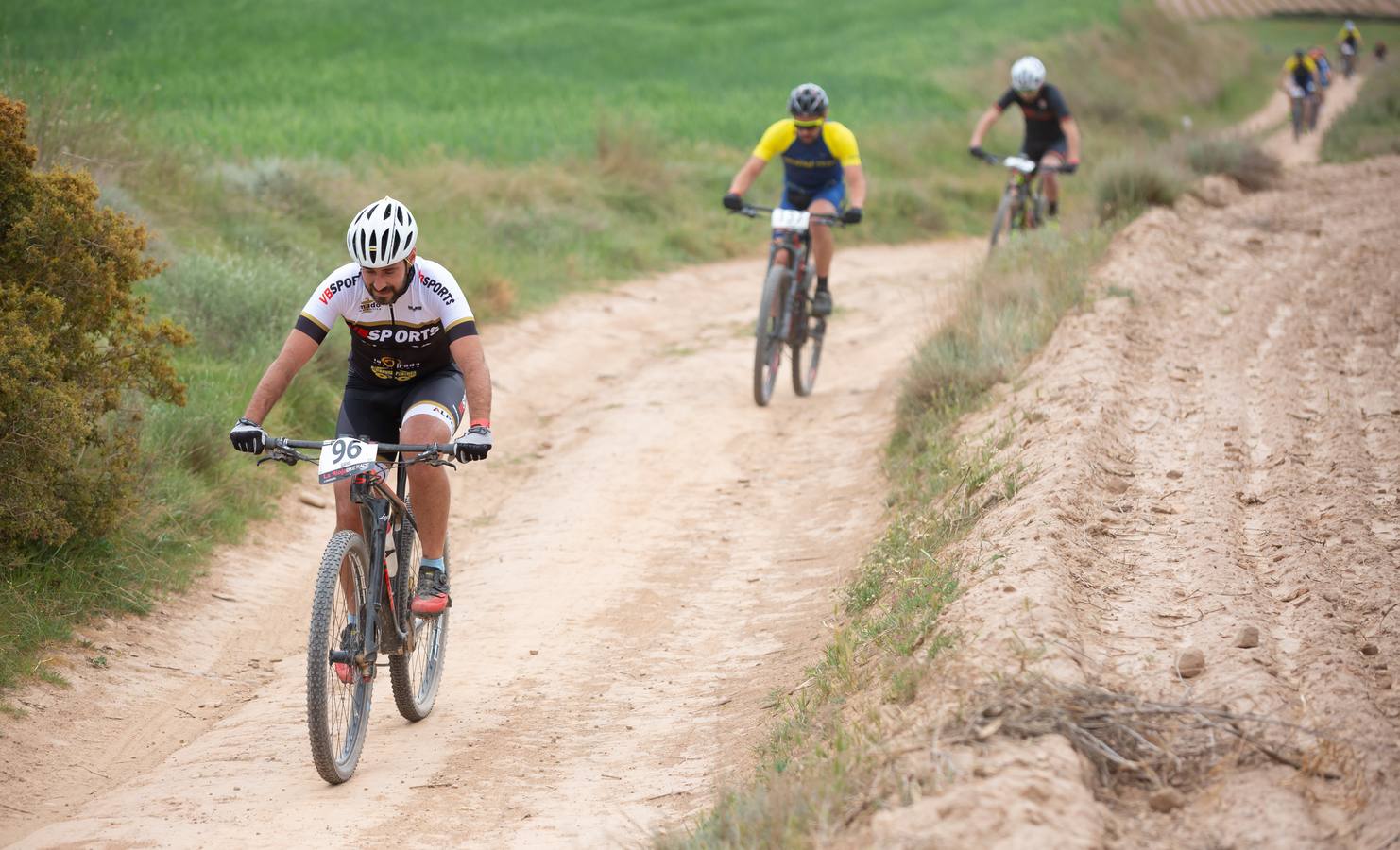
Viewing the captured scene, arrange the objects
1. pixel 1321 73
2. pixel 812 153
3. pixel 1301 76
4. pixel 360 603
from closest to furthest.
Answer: pixel 360 603 < pixel 812 153 < pixel 1301 76 < pixel 1321 73

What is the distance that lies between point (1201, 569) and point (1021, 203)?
9425 mm

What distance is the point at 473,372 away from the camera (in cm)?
549

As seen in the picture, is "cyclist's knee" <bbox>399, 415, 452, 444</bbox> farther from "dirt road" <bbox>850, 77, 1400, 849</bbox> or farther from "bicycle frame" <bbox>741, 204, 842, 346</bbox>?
"bicycle frame" <bbox>741, 204, 842, 346</bbox>

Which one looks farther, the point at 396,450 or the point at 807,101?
the point at 807,101

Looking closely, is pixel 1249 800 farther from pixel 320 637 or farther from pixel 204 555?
pixel 204 555

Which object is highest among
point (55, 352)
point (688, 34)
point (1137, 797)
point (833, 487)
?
point (688, 34)

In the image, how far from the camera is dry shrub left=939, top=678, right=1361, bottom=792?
3875mm

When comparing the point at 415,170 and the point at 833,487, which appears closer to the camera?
the point at 833,487

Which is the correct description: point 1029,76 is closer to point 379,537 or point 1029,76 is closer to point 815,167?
point 815,167

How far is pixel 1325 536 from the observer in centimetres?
577

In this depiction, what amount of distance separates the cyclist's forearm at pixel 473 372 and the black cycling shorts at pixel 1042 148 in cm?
1031

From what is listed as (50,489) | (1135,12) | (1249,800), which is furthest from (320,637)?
(1135,12)

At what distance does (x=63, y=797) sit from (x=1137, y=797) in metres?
4.10

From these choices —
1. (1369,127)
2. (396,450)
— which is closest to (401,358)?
(396,450)
